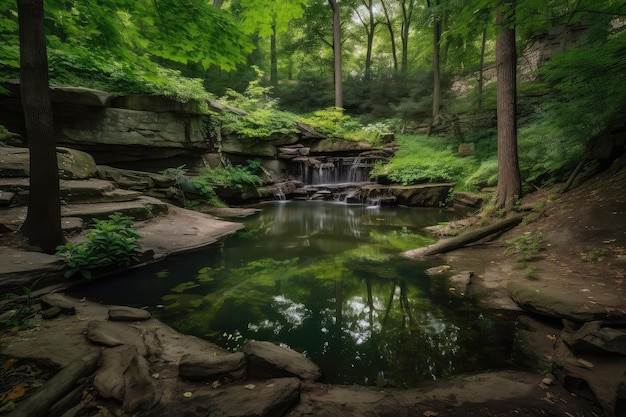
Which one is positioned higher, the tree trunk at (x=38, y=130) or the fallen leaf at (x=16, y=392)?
the tree trunk at (x=38, y=130)

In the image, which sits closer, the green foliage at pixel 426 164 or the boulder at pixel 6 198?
the boulder at pixel 6 198

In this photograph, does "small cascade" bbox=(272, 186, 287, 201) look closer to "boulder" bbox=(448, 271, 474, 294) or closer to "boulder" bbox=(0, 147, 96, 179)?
"boulder" bbox=(0, 147, 96, 179)

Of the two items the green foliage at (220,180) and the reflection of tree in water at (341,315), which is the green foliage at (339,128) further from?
the reflection of tree in water at (341,315)

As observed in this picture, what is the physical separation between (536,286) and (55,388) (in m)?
5.17

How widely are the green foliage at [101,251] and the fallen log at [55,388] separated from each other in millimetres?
2879

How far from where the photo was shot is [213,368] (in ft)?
8.44

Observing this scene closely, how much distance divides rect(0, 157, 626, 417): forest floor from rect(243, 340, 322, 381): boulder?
0.55ft

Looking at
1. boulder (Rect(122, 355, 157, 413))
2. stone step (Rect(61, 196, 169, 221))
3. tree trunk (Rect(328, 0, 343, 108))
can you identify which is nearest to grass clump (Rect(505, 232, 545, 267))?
boulder (Rect(122, 355, 157, 413))

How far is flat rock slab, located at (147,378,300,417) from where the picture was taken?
209cm

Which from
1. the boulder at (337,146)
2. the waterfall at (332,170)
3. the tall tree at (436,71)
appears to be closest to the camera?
the waterfall at (332,170)

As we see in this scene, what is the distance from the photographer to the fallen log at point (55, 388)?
6.33ft

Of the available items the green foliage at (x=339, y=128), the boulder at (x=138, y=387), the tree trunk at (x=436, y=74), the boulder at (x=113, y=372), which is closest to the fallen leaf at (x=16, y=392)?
the boulder at (x=113, y=372)

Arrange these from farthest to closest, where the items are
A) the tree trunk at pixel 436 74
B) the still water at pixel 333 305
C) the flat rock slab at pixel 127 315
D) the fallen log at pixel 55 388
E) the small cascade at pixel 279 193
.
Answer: the tree trunk at pixel 436 74 < the small cascade at pixel 279 193 < the flat rock slab at pixel 127 315 < the still water at pixel 333 305 < the fallen log at pixel 55 388

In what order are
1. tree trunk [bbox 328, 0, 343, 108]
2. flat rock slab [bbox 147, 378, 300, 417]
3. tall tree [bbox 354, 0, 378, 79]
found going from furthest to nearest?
tall tree [bbox 354, 0, 378, 79], tree trunk [bbox 328, 0, 343, 108], flat rock slab [bbox 147, 378, 300, 417]
